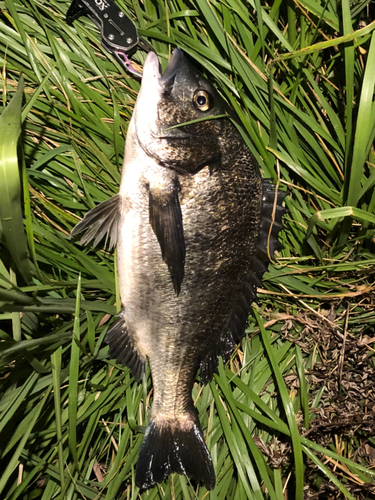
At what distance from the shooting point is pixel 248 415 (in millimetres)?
1933

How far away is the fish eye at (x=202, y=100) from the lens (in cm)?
153

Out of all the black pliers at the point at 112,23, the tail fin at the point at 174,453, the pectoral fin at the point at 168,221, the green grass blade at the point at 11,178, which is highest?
the black pliers at the point at 112,23

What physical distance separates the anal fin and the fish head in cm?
81

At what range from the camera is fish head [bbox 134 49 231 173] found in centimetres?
148

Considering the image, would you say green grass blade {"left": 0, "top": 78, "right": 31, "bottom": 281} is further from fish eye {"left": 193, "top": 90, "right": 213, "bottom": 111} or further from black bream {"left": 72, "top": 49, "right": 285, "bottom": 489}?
fish eye {"left": 193, "top": 90, "right": 213, "bottom": 111}

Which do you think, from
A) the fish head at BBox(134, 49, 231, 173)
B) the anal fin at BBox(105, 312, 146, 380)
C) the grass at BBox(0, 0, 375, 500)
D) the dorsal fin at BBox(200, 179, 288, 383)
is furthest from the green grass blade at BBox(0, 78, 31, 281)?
the dorsal fin at BBox(200, 179, 288, 383)

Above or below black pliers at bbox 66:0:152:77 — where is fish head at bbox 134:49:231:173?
below

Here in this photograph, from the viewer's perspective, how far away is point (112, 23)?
1679 mm

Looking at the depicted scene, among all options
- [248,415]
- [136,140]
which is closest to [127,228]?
[136,140]

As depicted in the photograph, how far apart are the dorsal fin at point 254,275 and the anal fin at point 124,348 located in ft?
1.07

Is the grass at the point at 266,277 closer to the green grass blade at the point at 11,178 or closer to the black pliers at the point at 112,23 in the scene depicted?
the black pliers at the point at 112,23

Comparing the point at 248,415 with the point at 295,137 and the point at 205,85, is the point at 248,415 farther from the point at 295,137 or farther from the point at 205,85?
the point at 205,85

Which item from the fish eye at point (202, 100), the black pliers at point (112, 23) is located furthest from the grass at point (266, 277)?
the fish eye at point (202, 100)

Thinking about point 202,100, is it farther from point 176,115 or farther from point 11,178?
point 11,178
